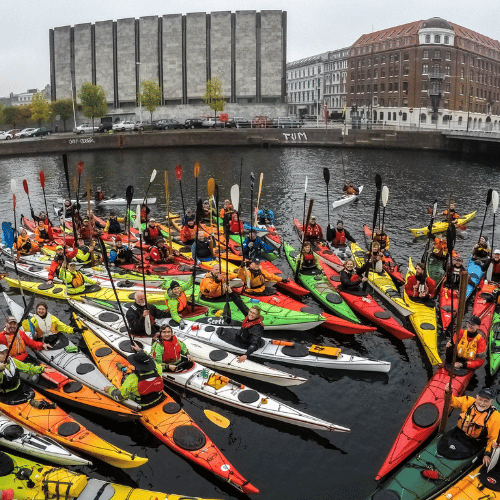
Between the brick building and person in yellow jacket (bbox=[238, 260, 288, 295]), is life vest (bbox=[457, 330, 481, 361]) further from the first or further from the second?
the brick building

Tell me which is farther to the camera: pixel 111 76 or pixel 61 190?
pixel 111 76

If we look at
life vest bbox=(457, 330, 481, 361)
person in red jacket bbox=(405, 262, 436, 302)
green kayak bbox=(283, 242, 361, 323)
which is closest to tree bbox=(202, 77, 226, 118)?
green kayak bbox=(283, 242, 361, 323)

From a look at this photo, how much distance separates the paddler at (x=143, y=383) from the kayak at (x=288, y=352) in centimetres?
261

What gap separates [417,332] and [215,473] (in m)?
6.36

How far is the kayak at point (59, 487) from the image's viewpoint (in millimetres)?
6664

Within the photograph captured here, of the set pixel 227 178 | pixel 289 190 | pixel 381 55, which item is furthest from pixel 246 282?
pixel 381 55

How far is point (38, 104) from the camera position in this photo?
61688 millimetres

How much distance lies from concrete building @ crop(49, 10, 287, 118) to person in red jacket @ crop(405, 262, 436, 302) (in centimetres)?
6021

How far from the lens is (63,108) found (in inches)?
2584

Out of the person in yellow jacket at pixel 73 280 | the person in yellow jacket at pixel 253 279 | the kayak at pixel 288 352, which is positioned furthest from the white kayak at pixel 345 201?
the kayak at pixel 288 352

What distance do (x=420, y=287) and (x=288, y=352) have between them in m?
4.31

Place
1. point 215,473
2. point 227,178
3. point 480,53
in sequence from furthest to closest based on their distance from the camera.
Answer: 1. point 480,53
2. point 227,178
3. point 215,473

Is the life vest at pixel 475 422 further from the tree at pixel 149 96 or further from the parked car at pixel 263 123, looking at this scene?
the tree at pixel 149 96

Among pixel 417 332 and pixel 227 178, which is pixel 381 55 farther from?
pixel 417 332
